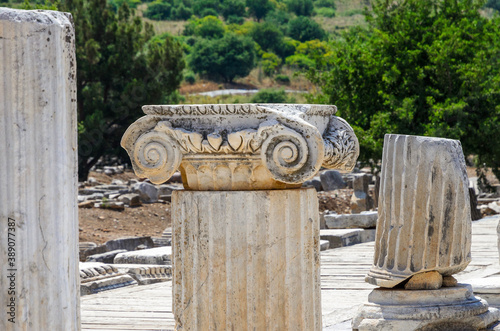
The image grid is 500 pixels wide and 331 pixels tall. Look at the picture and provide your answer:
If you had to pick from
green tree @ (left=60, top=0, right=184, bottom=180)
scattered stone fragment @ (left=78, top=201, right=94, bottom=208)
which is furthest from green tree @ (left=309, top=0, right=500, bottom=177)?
green tree @ (left=60, top=0, right=184, bottom=180)

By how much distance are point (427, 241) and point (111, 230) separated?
13075 mm

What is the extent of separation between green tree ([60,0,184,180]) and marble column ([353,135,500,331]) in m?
22.5

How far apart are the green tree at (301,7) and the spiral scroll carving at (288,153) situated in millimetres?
85351

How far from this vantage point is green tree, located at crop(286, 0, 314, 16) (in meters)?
88.4

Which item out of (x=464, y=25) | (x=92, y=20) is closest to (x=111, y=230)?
(x=464, y=25)

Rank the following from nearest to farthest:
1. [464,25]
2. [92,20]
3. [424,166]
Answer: [424,166] < [464,25] < [92,20]

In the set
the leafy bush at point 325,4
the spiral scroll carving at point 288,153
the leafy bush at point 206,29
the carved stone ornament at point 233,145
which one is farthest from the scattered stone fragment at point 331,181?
the leafy bush at point 325,4

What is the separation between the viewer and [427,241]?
217 inches

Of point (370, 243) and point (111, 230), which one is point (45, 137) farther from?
point (111, 230)

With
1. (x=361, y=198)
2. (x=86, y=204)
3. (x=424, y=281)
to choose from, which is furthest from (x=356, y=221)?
(x=86, y=204)

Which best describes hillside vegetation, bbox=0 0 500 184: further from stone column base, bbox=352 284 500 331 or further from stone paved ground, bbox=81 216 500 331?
stone column base, bbox=352 284 500 331

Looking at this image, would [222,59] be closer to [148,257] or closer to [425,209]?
[148,257]

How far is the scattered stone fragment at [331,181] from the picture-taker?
25.3 m

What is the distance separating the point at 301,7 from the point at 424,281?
84.6 meters
